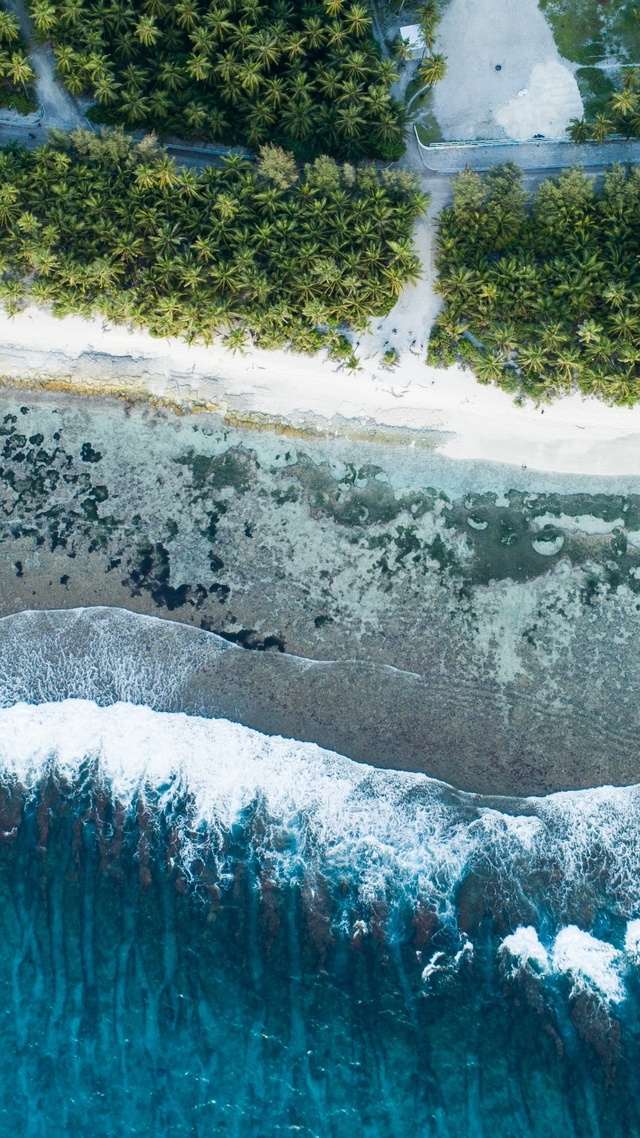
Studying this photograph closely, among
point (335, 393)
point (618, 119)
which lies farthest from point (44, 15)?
point (618, 119)

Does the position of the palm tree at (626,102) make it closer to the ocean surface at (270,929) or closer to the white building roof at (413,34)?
the white building roof at (413,34)

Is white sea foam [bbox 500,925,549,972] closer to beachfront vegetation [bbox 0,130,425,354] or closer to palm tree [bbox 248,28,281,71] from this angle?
beachfront vegetation [bbox 0,130,425,354]

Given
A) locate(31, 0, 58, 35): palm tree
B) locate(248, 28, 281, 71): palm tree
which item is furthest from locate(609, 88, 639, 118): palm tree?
locate(31, 0, 58, 35): palm tree

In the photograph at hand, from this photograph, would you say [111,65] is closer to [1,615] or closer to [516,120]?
[516,120]

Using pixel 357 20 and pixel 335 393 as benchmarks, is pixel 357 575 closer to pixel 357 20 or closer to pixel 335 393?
pixel 335 393

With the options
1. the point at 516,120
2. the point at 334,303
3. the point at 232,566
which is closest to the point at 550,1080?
the point at 232,566

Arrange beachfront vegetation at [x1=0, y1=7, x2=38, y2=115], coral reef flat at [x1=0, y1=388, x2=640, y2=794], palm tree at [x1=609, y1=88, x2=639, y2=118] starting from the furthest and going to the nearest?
coral reef flat at [x1=0, y1=388, x2=640, y2=794], beachfront vegetation at [x1=0, y1=7, x2=38, y2=115], palm tree at [x1=609, y1=88, x2=639, y2=118]

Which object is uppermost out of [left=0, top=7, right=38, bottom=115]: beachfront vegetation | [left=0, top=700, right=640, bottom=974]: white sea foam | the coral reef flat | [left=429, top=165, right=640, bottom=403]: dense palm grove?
[left=0, top=7, right=38, bottom=115]: beachfront vegetation
